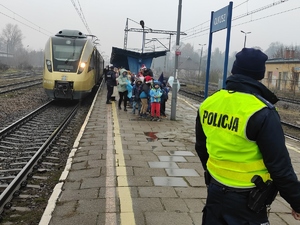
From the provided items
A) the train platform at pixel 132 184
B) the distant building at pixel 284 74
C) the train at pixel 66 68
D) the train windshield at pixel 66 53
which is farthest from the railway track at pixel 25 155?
the distant building at pixel 284 74

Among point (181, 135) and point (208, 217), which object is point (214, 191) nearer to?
point (208, 217)

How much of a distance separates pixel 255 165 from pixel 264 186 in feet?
0.46

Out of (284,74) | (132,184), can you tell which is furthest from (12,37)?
(132,184)

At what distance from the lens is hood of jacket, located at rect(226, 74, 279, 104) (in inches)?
86.8

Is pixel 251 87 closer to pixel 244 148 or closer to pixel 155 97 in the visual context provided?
pixel 244 148

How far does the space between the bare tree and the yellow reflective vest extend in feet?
382

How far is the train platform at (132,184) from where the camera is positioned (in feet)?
12.9

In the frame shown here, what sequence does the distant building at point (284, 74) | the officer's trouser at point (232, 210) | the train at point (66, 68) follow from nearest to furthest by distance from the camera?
the officer's trouser at point (232, 210) → the train at point (66, 68) → the distant building at point (284, 74)

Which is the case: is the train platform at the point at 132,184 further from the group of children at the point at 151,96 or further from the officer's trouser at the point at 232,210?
the group of children at the point at 151,96

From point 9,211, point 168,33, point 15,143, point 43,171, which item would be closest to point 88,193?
point 9,211

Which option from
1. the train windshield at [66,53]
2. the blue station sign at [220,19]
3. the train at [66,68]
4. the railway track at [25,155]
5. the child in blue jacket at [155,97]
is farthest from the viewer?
the train windshield at [66,53]

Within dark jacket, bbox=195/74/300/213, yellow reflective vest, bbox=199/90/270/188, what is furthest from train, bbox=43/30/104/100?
dark jacket, bbox=195/74/300/213

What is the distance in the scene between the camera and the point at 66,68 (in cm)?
1505

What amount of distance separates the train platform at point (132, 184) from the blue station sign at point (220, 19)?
10.1ft
